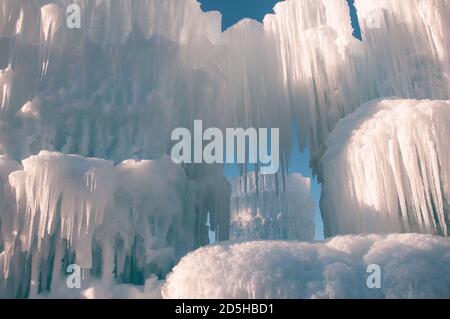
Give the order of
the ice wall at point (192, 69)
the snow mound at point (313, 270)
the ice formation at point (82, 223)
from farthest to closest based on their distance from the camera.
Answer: the ice wall at point (192, 69) → the ice formation at point (82, 223) → the snow mound at point (313, 270)

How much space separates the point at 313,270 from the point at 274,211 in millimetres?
19475

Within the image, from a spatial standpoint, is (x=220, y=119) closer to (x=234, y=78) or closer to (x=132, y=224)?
(x=234, y=78)

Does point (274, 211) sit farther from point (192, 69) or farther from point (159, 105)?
point (159, 105)

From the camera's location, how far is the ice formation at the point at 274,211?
96.3 ft

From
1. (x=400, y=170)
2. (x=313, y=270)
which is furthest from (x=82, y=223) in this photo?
(x=400, y=170)

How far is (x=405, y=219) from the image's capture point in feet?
45.5

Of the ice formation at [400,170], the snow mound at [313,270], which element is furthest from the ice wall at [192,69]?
the snow mound at [313,270]

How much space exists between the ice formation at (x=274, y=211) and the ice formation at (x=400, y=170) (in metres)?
13.2

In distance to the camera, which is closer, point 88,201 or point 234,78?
point 88,201

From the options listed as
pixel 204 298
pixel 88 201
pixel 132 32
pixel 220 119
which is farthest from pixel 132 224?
pixel 132 32

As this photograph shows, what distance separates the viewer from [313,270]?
10.6 metres

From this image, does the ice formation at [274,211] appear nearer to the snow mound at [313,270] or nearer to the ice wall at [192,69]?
the ice wall at [192,69]

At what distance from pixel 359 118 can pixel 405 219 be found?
448 cm

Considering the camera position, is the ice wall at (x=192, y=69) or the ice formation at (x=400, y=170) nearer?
the ice formation at (x=400, y=170)
